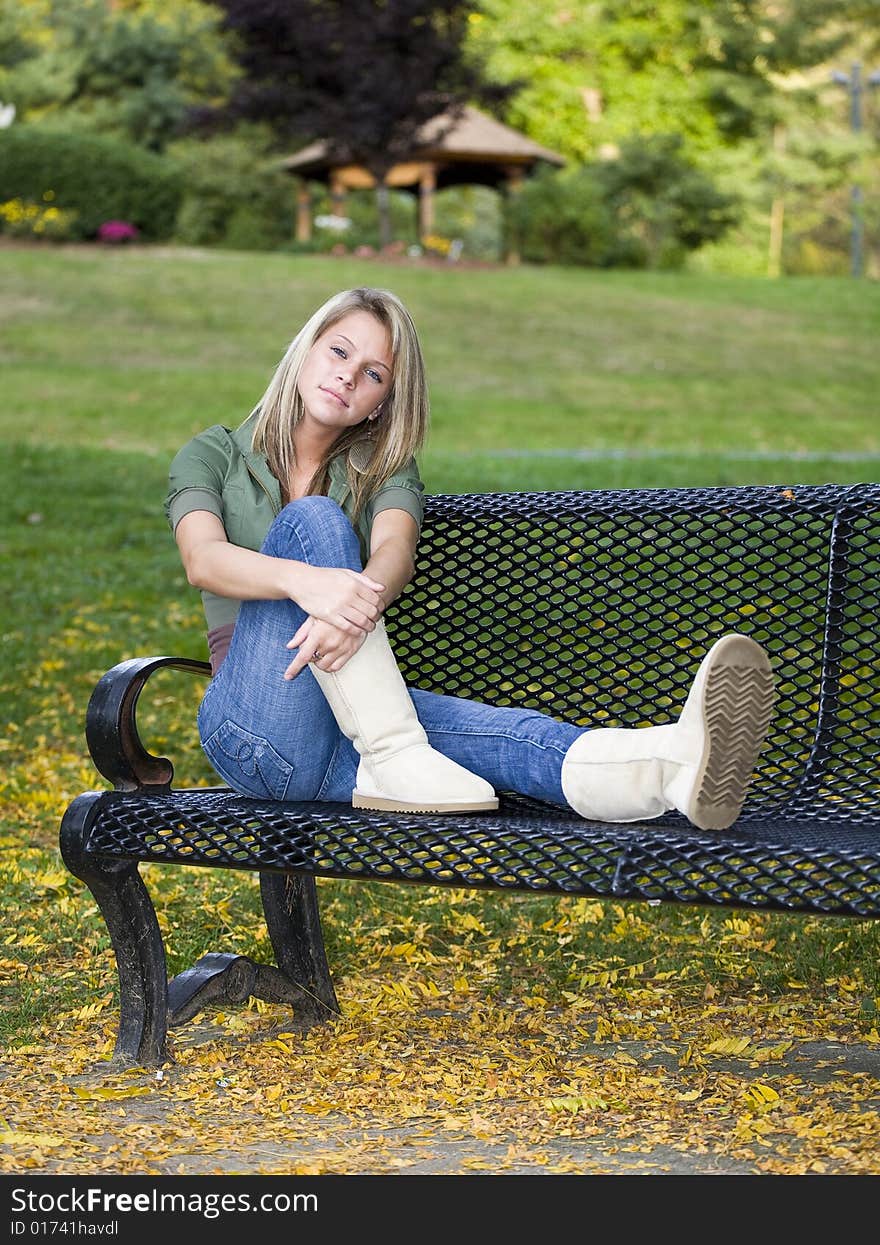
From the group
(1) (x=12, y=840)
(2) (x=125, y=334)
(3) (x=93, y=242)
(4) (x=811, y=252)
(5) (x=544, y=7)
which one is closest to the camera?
(1) (x=12, y=840)

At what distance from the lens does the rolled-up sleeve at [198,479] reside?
3.01m

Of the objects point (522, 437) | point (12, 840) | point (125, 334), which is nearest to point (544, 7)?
point (125, 334)

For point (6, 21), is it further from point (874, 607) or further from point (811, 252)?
point (874, 607)

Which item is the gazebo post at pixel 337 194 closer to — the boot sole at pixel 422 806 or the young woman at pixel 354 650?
the young woman at pixel 354 650

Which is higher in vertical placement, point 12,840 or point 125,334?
point 125,334

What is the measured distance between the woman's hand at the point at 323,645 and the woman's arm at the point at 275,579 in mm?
12

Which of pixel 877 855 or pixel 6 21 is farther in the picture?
pixel 6 21

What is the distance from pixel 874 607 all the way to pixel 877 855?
918 millimetres

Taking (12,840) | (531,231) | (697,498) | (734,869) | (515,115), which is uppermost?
(515,115)

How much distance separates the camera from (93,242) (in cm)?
2644

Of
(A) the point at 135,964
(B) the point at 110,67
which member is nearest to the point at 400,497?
(A) the point at 135,964

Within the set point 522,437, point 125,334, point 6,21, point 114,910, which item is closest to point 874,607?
point 114,910

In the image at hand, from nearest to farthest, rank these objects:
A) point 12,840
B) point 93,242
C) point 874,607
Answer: point 874,607, point 12,840, point 93,242

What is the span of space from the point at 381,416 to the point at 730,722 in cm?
106
